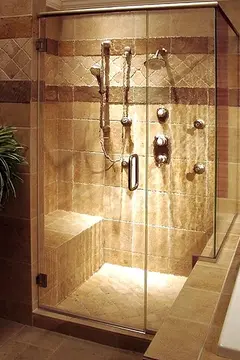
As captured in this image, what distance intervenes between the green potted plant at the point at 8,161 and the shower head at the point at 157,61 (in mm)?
947

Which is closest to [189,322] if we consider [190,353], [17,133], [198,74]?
[190,353]

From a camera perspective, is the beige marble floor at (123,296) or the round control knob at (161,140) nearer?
the beige marble floor at (123,296)

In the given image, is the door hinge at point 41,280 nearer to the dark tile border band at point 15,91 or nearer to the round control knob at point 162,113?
the dark tile border band at point 15,91

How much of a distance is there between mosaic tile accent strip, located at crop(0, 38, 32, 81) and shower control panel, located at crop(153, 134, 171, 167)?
91cm

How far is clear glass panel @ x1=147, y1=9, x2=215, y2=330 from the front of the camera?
282 centimetres

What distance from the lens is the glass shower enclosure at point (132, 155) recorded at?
9.09 feet

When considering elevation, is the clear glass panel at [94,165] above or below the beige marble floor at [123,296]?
above

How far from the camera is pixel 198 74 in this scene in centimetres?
288

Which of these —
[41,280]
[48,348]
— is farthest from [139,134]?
[48,348]

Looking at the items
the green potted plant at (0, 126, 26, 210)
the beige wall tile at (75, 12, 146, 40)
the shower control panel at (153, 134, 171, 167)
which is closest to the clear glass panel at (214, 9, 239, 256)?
the shower control panel at (153, 134, 171, 167)

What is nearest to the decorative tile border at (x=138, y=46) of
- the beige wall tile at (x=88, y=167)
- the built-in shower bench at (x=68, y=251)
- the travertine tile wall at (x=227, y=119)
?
the travertine tile wall at (x=227, y=119)

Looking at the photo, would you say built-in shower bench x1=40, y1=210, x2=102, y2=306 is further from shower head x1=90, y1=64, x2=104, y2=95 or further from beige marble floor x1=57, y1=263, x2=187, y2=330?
shower head x1=90, y1=64, x2=104, y2=95

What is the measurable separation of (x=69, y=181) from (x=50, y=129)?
0.41 meters

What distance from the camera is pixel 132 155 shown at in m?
3.06
